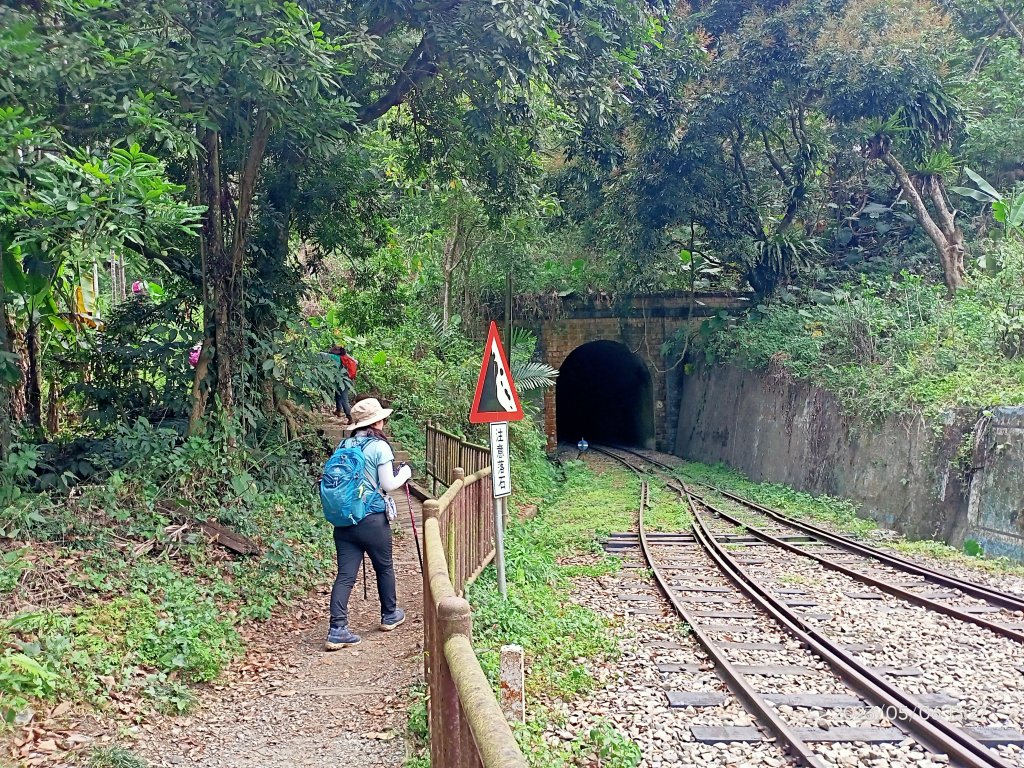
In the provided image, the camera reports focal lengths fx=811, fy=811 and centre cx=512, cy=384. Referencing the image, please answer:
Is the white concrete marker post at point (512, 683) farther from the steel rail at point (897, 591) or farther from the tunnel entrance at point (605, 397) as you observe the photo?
the tunnel entrance at point (605, 397)

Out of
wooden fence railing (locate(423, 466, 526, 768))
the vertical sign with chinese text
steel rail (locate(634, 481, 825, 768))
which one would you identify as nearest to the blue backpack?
the vertical sign with chinese text

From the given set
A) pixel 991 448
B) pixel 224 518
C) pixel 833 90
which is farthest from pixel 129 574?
pixel 833 90

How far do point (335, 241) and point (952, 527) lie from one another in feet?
28.8

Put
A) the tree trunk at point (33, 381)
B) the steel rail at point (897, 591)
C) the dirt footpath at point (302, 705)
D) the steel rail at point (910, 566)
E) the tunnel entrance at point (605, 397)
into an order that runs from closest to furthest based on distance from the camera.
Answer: the dirt footpath at point (302, 705) → the steel rail at point (897, 591) → the steel rail at point (910, 566) → the tree trunk at point (33, 381) → the tunnel entrance at point (605, 397)

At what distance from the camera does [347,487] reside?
5.32 meters

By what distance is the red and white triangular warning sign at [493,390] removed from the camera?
19.2 feet

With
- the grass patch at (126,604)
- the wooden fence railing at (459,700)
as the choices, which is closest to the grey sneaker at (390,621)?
the grass patch at (126,604)

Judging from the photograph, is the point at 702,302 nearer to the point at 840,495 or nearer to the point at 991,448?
the point at 840,495

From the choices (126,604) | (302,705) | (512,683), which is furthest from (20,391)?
(512,683)

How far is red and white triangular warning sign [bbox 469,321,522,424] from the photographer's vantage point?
19.2 ft

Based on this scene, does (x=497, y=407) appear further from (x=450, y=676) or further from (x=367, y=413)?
(x=450, y=676)

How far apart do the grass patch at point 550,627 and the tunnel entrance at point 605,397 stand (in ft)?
46.8

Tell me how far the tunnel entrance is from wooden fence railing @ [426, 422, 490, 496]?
12347 millimetres

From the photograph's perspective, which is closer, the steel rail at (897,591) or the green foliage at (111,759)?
the green foliage at (111,759)
